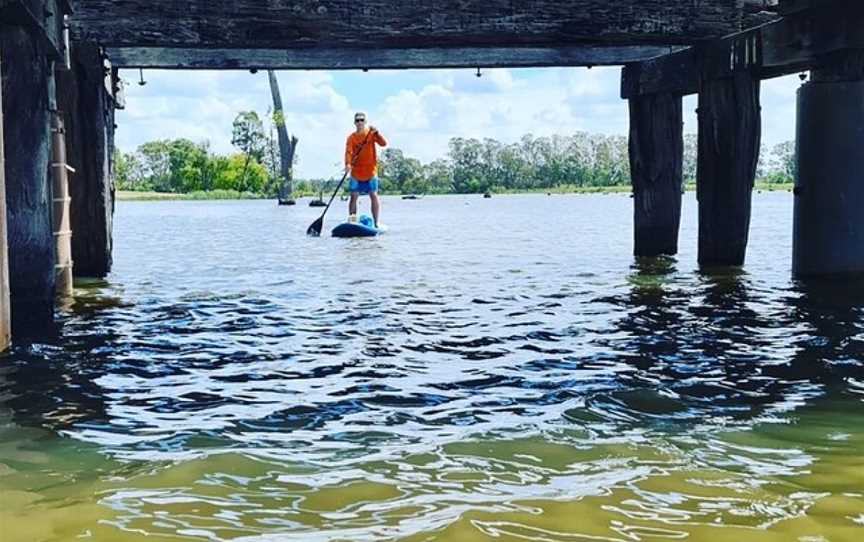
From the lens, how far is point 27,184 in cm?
744

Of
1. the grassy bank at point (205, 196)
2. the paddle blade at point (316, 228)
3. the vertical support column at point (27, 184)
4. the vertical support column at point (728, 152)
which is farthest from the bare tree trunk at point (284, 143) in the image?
the vertical support column at point (27, 184)

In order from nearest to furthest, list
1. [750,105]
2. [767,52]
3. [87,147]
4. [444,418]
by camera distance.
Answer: [444,418]
[767,52]
[750,105]
[87,147]

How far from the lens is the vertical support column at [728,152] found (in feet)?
36.5

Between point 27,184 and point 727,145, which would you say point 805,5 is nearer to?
point 727,145

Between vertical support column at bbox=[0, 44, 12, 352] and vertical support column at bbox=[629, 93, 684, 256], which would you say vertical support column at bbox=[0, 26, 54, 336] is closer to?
vertical support column at bbox=[0, 44, 12, 352]

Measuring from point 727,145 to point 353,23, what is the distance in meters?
4.15

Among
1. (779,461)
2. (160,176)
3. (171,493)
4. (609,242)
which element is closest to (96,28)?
(171,493)

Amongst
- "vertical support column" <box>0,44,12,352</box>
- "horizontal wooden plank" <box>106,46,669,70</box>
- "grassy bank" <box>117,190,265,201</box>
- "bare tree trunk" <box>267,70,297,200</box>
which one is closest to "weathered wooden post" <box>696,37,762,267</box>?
"horizontal wooden plank" <box>106,46,669,70</box>

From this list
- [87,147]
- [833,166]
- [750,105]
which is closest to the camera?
[833,166]

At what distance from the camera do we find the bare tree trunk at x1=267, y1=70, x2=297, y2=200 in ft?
204

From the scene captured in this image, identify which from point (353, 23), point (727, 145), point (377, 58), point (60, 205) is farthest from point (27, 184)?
point (727, 145)

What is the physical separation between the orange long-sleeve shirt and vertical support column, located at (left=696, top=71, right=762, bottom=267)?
9668 mm

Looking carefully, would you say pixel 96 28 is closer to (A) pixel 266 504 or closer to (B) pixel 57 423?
(B) pixel 57 423

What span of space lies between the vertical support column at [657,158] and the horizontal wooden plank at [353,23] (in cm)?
290
